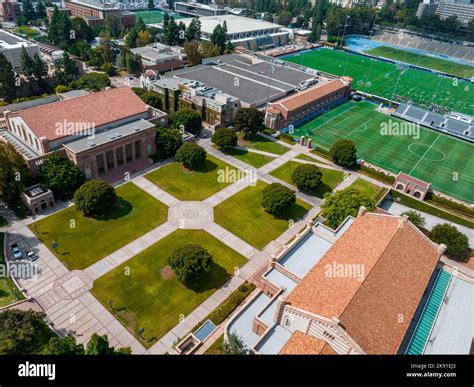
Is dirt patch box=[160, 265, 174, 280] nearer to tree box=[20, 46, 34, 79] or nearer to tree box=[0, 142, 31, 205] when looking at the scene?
tree box=[0, 142, 31, 205]

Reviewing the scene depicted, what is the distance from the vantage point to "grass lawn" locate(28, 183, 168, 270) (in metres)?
59.4

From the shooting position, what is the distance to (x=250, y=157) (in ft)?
299

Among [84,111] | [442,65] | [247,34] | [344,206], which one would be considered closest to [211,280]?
[344,206]

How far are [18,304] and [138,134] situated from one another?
43885 millimetres

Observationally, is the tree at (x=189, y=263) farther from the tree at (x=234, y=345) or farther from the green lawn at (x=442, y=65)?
the green lawn at (x=442, y=65)

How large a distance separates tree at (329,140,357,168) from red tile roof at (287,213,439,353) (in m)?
35.6

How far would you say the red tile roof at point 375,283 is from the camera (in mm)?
38969

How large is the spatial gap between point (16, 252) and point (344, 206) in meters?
57.6

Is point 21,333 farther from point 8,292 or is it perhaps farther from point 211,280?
point 211,280

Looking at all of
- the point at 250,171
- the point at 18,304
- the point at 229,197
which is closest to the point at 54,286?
the point at 18,304

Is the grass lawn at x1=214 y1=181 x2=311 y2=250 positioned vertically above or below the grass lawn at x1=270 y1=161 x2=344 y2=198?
below

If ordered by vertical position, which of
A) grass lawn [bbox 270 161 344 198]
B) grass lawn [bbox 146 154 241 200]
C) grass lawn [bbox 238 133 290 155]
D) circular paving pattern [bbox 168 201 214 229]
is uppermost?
grass lawn [bbox 238 133 290 155]

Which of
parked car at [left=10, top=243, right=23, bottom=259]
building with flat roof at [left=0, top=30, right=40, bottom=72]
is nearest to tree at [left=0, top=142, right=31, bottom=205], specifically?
parked car at [left=10, top=243, right=23, bottom=259]

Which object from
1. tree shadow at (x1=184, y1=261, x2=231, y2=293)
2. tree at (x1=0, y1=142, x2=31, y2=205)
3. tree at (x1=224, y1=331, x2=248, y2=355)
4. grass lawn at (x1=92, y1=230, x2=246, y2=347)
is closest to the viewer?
tree at (x1=224, y1=331, x2=248, y2=355)
